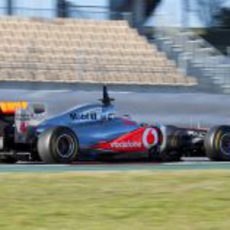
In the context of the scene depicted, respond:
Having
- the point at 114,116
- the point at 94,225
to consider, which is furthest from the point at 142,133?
the point at 94,225

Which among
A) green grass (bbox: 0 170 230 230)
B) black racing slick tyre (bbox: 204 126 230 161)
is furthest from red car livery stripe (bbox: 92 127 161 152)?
green grass (bbox: 0 170 230 230)

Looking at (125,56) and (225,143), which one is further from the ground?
(125,56)

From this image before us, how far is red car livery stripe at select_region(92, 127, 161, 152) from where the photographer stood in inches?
466

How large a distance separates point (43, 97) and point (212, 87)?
294 inches

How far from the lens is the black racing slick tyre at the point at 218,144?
40.4 feet

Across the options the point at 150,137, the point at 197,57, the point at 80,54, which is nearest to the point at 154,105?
the point at 150,137

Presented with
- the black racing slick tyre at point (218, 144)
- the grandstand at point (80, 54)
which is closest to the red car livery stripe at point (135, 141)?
the black racing slick tyre at point (218, 144)

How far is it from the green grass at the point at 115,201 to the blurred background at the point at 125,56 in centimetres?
791

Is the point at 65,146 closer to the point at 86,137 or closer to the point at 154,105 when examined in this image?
the point at 86,137

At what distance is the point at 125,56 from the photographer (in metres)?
24.9

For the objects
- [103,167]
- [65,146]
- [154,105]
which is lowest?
[103,167]

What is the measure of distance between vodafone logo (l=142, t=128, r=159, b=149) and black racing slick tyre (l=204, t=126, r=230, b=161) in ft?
2.71

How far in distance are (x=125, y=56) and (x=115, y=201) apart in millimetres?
18197

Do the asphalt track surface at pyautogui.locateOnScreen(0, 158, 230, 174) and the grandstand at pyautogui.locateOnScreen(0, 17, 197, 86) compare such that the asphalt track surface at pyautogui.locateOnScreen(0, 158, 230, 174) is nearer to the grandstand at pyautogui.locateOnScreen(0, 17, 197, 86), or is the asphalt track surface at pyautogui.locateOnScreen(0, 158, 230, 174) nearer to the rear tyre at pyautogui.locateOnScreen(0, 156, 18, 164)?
the rear tyre at pyautogui.locateOnScreen(0, 156, 18, 164)
